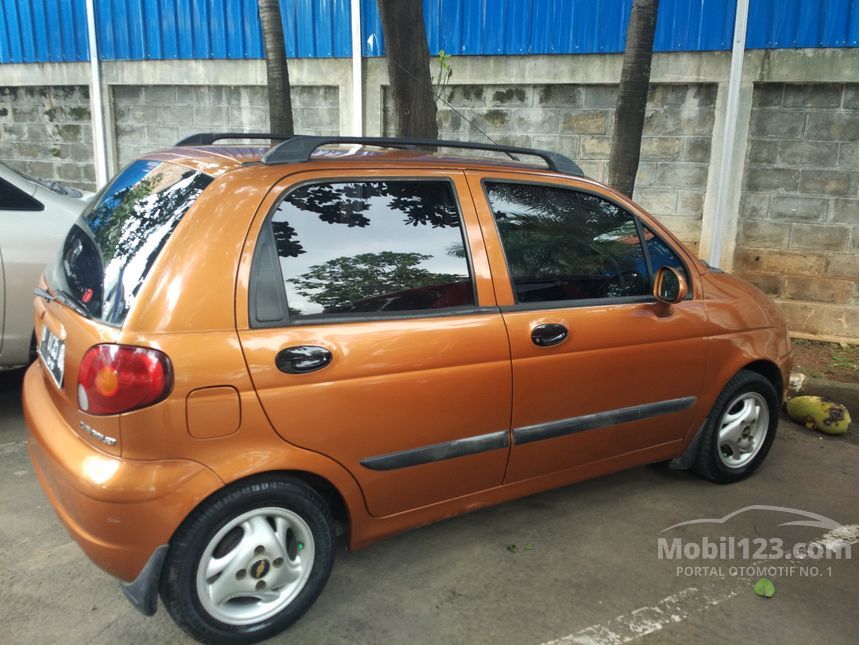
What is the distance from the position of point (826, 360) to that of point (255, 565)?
17.8 feet

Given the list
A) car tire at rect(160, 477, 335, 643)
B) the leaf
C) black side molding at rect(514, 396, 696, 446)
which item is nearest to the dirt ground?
black side molding at rect(514, 396, 696, 446)

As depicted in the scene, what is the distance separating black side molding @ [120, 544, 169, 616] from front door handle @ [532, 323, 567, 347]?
1.59m

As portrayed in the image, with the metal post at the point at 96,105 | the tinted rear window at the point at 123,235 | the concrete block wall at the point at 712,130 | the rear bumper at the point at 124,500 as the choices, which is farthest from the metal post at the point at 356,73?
the rear bumper at the point at 124,500

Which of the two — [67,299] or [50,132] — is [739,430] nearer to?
[67,299]

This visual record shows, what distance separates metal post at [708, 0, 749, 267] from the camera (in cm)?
615

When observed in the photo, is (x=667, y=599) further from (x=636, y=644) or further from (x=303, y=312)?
(x=303, y=312)

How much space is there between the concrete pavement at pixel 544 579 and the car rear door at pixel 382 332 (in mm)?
412

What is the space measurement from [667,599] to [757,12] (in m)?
5.45

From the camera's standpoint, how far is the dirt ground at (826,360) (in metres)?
5.58

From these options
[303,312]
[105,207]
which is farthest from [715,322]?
[105,207]

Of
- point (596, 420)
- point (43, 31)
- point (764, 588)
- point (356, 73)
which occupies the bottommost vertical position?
point (764, 588)

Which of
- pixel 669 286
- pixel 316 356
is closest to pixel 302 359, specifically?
pixel 316 356

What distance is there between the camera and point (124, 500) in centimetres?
212

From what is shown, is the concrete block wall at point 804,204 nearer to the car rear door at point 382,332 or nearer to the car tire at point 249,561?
the car rear door at point 382,332
